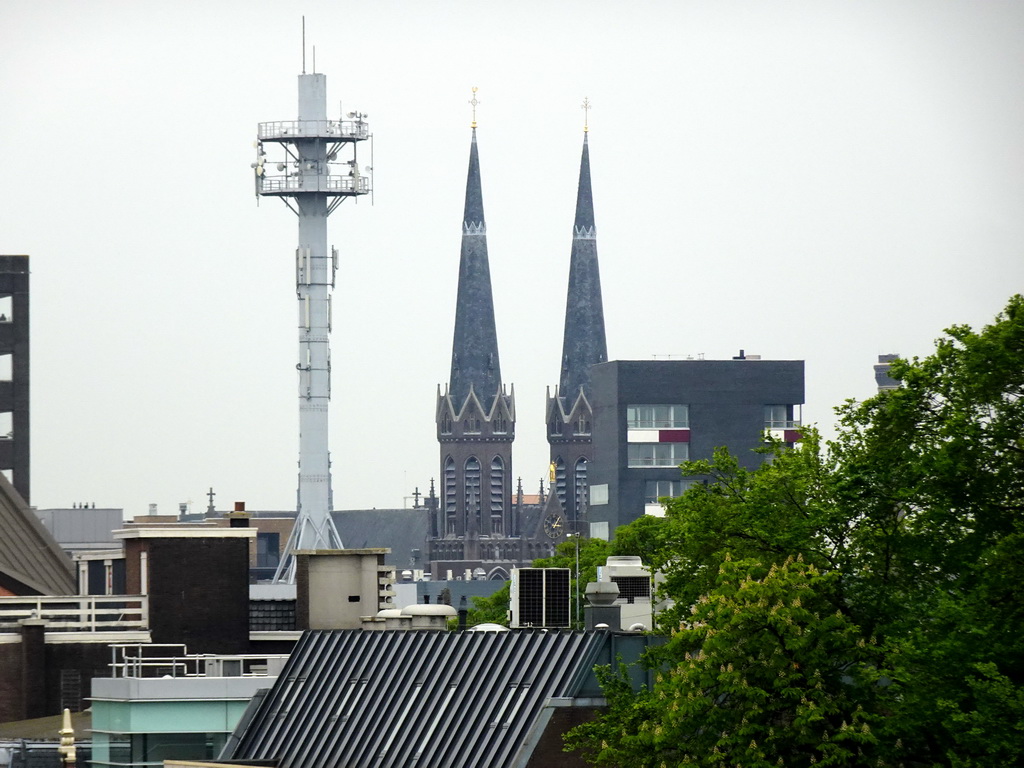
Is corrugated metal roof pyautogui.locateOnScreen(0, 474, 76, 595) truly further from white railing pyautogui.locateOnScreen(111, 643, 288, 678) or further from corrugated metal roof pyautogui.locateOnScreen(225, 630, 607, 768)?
corrugated metal roof pyautogui.locateOnScreen(225, 630, 607, 768)

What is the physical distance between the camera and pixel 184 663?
68875 mm

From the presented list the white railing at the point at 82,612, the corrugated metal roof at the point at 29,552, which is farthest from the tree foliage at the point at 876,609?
the corrugated metal roof at the point at 29,552

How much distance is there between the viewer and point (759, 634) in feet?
148

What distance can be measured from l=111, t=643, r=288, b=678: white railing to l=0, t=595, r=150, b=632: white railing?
1879mm

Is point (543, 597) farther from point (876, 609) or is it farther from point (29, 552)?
point (29, 552)

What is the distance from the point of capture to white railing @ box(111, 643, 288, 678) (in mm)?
64438

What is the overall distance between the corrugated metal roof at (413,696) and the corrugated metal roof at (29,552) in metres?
38.4

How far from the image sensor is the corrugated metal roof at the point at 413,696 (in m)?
52.0

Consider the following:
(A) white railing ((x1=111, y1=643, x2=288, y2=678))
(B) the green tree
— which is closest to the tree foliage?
(B) the green tree

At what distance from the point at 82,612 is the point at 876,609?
34697mm

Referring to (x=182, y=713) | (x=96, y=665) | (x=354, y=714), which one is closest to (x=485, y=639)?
(x=354, y=714)

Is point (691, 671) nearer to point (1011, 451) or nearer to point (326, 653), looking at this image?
point (1011, 451)

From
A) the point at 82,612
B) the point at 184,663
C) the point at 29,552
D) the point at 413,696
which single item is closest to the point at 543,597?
the point at 413,696

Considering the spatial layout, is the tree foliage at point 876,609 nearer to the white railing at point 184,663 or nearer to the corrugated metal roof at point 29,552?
the white railing at point 184,663
